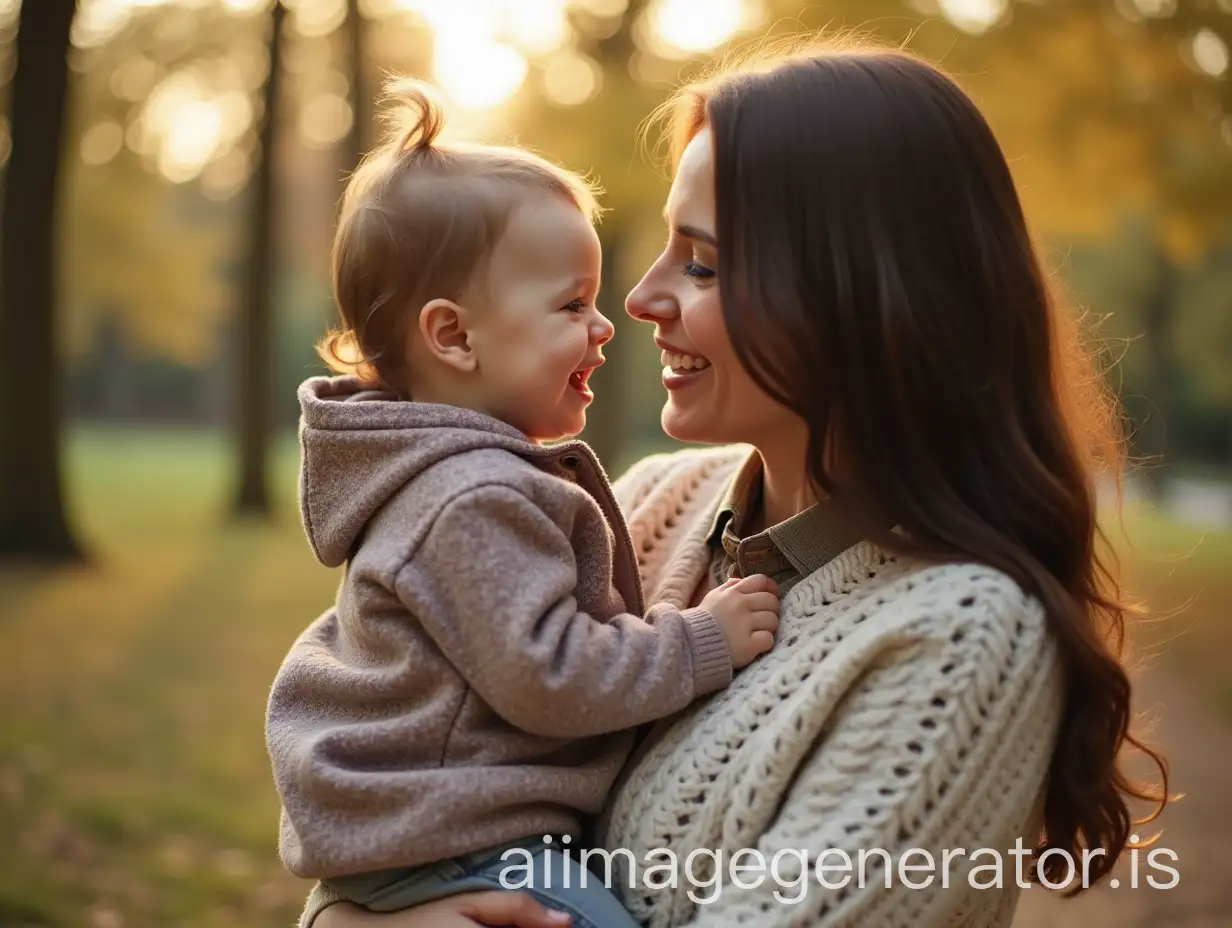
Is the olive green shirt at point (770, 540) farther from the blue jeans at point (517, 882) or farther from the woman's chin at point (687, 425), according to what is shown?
the blue jeans at point (517, 882)

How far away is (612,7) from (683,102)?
7.74m

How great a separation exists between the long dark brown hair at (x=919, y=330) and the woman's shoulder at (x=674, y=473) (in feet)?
1.93

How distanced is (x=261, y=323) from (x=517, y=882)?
39.7ft

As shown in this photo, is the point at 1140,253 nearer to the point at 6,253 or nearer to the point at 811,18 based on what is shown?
the point at 811,18

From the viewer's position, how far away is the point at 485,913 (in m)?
1.72

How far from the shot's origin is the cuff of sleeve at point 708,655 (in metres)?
1.82

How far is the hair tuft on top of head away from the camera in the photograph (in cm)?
205

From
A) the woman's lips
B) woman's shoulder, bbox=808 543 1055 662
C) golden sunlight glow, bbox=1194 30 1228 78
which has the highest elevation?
golden sunlight glow, bbox=1194 30 1228 78

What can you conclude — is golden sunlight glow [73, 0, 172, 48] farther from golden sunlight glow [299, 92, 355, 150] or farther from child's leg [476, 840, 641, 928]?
child's leg [476, 840, 641, 928]

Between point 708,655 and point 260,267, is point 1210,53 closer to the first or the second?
point 708,655

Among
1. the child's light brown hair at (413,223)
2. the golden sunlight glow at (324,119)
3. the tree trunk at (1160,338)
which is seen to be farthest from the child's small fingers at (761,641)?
the tree trunk at (1160,338)

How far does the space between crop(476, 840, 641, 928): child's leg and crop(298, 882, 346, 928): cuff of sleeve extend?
10.6 inches

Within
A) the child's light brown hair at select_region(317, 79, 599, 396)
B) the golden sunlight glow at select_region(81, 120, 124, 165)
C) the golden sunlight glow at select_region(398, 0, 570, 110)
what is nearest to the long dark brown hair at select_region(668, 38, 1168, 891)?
the child's light brown hair at select_region(317, 79, 599, 396)

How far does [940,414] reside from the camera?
5.90 feet
